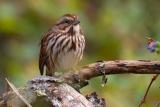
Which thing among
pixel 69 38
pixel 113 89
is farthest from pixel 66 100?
pixel 113 89

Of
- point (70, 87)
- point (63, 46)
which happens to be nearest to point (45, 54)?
point (63, 46)

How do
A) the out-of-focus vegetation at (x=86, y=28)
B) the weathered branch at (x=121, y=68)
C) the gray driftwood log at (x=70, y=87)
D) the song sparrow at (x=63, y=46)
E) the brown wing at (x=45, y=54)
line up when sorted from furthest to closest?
the out-of-focus vegetation at (x=86, y=28)
the brown wing at (x=45, y=54)
the song sparrow at (x=63, y=46)
the weathered branch at (x=121, y=68)
the gray driftwood log at (x=70, y=87)

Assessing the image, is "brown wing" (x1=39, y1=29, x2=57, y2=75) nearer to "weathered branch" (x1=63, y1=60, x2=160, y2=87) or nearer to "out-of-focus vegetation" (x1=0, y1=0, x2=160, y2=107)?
"out-of-focus vegetation" (x1=0, y1=0, x2=160, y2=107)

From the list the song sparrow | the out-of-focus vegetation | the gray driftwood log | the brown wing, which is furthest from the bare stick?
the out-of-focus vegetation

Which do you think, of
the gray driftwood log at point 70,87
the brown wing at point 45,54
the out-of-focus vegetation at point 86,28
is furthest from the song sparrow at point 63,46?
the gray driftwood log at point 70,87

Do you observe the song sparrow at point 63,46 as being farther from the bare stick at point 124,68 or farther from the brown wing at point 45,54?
the bare stick at point 124,68

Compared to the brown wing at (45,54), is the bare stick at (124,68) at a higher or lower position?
higher

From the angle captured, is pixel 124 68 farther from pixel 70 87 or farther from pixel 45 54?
pixel 45 54
